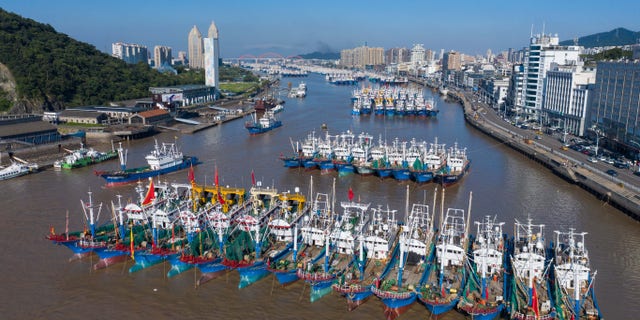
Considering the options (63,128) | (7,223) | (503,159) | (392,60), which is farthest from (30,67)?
(392,60)

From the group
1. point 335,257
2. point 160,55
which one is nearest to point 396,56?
point 160,55

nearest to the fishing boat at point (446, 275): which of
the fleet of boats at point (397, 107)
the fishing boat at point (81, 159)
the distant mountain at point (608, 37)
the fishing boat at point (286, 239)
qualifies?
the fishing boat at point (286, 239)

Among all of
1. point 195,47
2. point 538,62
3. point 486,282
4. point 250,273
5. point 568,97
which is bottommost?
point 250,273

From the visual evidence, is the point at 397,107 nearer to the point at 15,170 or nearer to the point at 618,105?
the point at 618,105

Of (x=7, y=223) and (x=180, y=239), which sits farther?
(x=7, y=223)

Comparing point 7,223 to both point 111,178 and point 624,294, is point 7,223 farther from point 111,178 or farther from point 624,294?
point 624,294

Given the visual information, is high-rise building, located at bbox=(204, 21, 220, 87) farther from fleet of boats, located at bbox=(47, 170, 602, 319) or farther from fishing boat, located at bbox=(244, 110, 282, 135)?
fleet of boats, located at bbox=(47, 170, 602, 319)

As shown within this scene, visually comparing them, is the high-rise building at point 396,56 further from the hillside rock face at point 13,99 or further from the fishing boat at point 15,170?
the fishing boat at point 15,170
